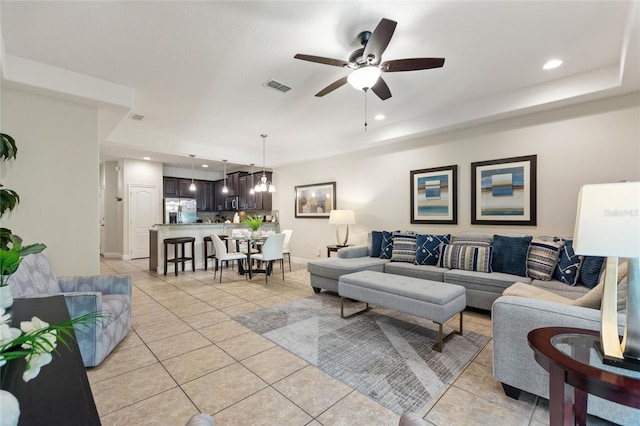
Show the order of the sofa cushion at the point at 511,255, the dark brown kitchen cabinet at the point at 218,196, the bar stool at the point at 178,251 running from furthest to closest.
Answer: the dark brown kitchen cabinet at the point at 218,196, the bar stool at the point at 178,251, the sofa cushion at the point at 511,255

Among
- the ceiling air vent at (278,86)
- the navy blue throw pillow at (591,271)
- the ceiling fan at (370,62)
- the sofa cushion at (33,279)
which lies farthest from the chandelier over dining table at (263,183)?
the navy blue throw pillow at (591,271)

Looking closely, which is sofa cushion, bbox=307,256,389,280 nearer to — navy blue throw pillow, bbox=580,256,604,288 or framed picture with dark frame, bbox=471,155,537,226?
framed picture with dark frame, bbox=471,155,537,226

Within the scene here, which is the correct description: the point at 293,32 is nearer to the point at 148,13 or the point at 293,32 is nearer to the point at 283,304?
the point at 148,13

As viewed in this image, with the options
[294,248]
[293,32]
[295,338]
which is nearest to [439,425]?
[295,338]

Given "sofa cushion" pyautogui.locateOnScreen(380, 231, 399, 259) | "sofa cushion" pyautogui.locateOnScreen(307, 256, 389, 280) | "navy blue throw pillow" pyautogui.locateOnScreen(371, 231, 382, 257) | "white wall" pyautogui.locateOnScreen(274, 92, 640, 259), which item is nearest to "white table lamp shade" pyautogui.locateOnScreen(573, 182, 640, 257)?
"sofa cushion" pyautogui.locateOnScreen(307, 256, 389, 280)

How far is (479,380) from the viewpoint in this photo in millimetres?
2066

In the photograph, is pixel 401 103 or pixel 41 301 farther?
pixel 401 103

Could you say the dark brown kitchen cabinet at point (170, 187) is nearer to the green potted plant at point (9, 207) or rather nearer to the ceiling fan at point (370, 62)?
the green potted plant at point (9, 207)

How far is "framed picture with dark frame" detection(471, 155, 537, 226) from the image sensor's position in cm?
380

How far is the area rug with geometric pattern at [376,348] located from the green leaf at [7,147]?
2880 millimetres

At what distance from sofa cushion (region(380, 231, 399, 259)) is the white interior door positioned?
6396 mm

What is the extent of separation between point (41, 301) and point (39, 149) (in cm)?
244

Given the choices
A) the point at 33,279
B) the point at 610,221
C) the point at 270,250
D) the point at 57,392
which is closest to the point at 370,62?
the point at 610,221

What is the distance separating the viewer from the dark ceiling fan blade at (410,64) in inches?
91.0
